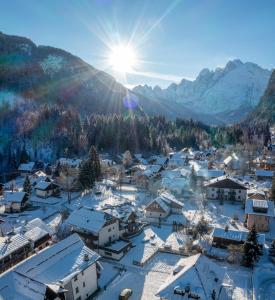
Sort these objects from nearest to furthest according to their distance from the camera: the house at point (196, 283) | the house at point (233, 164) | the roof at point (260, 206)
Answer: the house at point (196, 283) → the roof at point (260, 206) → the house at point (233, 164)

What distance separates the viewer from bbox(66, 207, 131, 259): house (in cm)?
3434

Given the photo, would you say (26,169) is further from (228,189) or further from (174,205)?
(228,189)

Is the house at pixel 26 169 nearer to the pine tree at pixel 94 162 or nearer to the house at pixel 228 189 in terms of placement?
the pine tree at pixel 94 162

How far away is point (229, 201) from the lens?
181 ft

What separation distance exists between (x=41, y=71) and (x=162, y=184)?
16637cm

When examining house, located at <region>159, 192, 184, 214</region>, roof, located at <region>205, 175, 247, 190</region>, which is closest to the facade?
house, located at <region>159, 192, 184, 214</region>

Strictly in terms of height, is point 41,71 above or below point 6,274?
above

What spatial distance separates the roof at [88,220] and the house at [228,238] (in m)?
14.7

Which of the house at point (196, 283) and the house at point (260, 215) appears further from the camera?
the house at point (260, 215)

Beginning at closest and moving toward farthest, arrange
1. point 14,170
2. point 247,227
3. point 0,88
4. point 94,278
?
point 94,278
point 247,227
point 14,170
point 0,88

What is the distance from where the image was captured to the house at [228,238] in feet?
114

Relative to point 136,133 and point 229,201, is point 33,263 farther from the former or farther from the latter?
point 136,133

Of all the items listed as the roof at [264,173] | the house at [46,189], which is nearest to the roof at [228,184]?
the roof at [264,173]

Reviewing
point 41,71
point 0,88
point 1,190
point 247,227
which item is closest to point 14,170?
point 1,190
